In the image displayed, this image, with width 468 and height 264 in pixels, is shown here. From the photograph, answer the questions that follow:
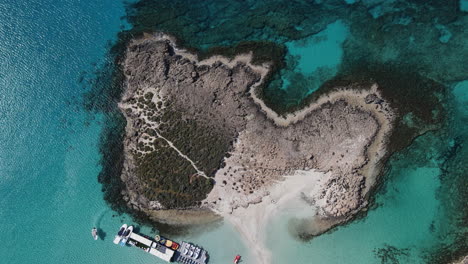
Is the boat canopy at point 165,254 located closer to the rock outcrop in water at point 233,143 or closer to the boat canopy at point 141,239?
the boat canopy at point 141,239

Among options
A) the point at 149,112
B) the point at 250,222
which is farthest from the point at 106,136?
the point at 250,222

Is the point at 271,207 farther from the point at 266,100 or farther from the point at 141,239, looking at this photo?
the point at 141,239

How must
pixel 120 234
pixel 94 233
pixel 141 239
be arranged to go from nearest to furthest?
1. pixel 141 239
2. pixel 120 234
3. pixel 94 233

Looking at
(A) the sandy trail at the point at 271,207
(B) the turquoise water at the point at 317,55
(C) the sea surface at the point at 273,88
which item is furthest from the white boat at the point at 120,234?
(B) the turquoise water at the point at 317,55

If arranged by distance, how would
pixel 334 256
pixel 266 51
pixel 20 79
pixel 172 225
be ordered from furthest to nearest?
pixel 20 79
pixel 266 51
pixel 172 225
pixel 334 256

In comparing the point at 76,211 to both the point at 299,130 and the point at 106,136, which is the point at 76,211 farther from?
the point at 299,130

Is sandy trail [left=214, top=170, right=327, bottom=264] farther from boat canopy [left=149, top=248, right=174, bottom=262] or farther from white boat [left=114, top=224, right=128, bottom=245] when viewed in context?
white boat [left=114, top=224, right=128, bottom=245]

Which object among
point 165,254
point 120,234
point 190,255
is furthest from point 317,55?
point 120,234
